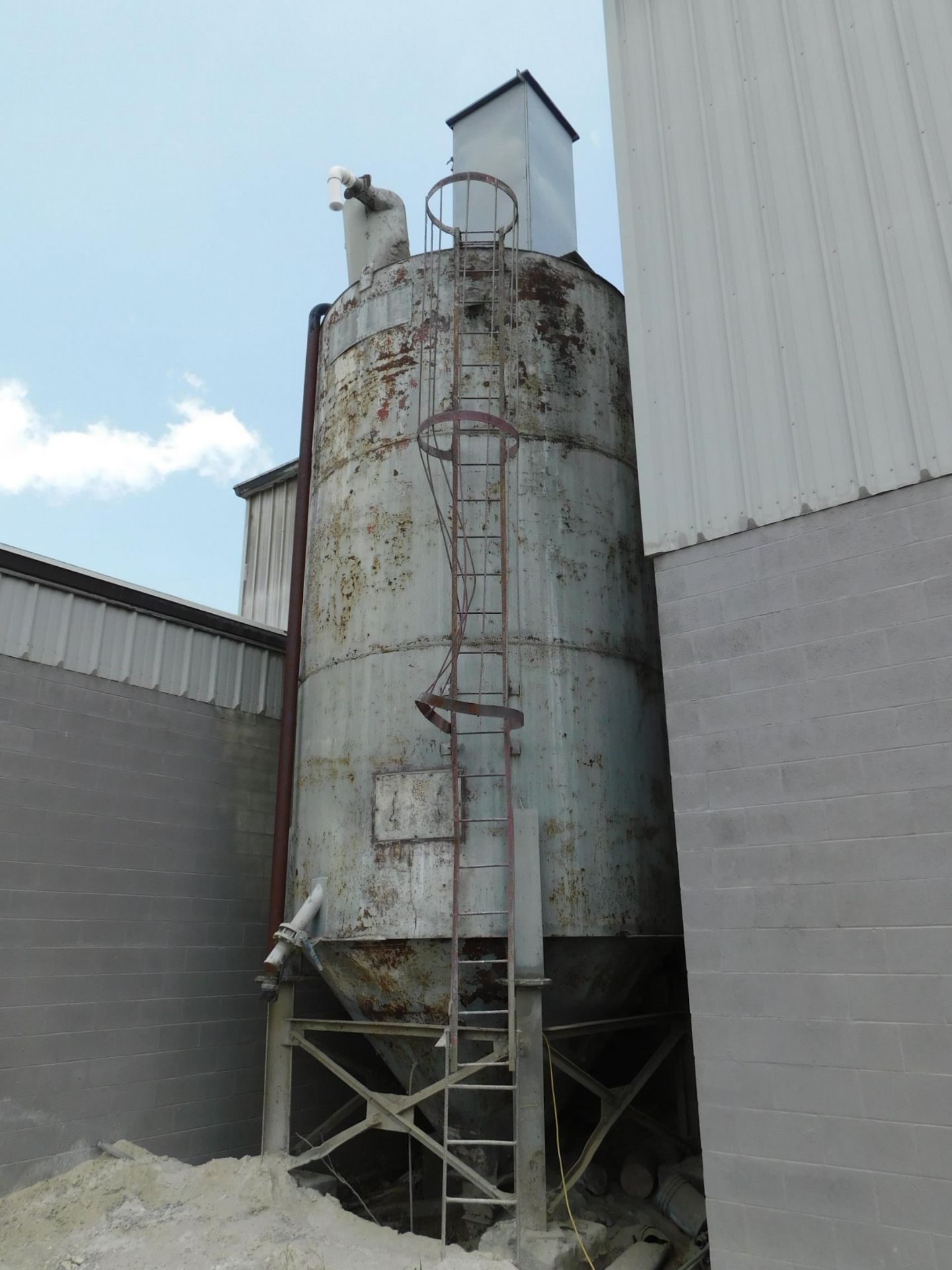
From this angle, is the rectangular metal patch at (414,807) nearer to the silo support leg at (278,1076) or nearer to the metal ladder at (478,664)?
the metal ladder at (478,664)

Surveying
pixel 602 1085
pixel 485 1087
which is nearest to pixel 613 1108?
pixel 602 1085

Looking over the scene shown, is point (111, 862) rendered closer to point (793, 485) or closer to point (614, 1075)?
point (614, 1075)

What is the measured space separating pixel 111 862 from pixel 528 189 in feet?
27.8

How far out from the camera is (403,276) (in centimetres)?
900

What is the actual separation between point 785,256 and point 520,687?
3.71m

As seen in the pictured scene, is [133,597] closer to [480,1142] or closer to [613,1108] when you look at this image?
[480,1142]

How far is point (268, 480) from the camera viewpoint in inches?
588

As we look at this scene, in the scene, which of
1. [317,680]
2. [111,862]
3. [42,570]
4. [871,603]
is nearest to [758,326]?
[871,603]

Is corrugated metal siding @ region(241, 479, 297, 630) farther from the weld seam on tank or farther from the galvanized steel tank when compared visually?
the weld seam on tank

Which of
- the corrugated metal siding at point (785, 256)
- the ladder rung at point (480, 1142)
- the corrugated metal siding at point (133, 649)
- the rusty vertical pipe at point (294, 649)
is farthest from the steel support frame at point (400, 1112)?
the corrugated metal siding at point (785, 256)

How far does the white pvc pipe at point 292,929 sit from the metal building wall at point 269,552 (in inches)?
261

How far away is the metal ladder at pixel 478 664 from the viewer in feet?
22.8

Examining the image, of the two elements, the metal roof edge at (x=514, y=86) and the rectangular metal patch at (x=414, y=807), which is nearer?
the rectangular metal patch at (x=414, y=807)

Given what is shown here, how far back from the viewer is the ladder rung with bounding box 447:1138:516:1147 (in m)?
6.33
